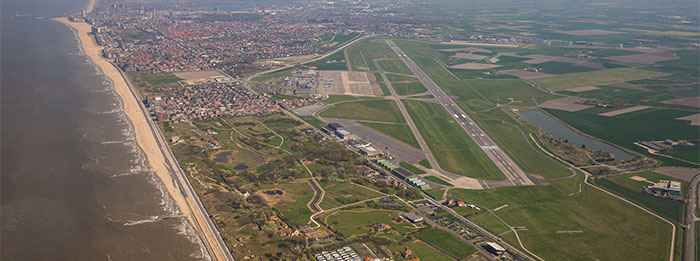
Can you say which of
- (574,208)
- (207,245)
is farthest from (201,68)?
(574,208)

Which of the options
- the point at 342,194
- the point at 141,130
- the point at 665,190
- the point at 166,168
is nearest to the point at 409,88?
the point at 141,130

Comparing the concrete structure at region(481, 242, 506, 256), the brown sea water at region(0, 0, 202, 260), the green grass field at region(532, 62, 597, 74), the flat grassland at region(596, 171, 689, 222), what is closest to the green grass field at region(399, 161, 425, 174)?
the concrete structure at region(481, 242, 506, 256)

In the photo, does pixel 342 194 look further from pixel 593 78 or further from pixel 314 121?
pixel 593 78

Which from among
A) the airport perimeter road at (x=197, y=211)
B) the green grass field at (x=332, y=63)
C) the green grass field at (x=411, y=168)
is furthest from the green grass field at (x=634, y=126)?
the airport perimeter road at (x=197, y=211)

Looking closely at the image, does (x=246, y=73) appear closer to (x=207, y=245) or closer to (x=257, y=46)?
(x=257, y=46)

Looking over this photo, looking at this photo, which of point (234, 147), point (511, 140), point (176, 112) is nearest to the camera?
point (234, 147)

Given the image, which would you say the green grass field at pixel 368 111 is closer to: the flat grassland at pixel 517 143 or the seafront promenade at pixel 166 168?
the flat grassland at pixel 517 143

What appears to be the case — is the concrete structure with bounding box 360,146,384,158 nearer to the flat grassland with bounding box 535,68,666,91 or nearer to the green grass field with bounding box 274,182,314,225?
the green grass field with bounding box 274,182,314,225
